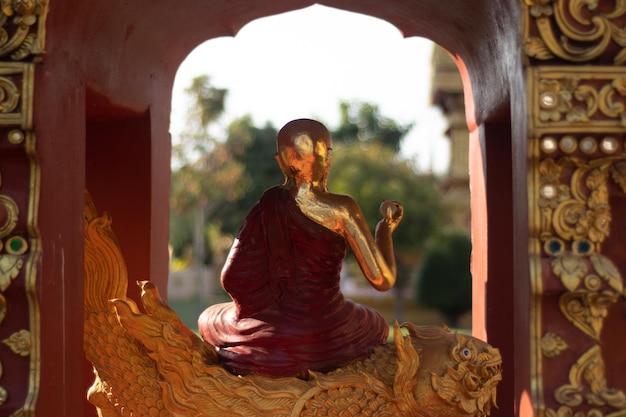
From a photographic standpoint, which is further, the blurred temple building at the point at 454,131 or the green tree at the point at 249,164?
the green tree at the point at 249,164

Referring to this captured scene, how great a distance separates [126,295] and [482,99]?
2.29 m

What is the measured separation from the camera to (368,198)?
21.0 m

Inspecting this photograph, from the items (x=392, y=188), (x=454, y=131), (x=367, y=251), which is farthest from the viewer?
(x=454, y=131)

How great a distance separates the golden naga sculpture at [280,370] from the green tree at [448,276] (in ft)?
47.8

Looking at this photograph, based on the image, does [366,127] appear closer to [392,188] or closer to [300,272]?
[392,188]

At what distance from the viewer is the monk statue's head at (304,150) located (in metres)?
4.95

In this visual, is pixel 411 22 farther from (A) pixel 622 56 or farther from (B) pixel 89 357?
(B) pixel 89 357

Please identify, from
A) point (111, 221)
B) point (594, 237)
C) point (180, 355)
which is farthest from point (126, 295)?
point (594, 237)

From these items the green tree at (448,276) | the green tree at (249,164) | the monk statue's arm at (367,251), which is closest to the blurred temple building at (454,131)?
the green tree at (448,276)

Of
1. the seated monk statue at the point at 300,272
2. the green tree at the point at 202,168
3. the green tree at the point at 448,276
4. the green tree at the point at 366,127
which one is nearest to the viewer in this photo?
the seated monk statue at the point at 300,272

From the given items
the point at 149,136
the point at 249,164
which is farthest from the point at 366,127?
the point at 149,136

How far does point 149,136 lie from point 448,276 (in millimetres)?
14470

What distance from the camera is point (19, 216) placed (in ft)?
13.8

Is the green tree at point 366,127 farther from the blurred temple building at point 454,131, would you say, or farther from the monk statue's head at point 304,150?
the monk statue's head at point 304,150
